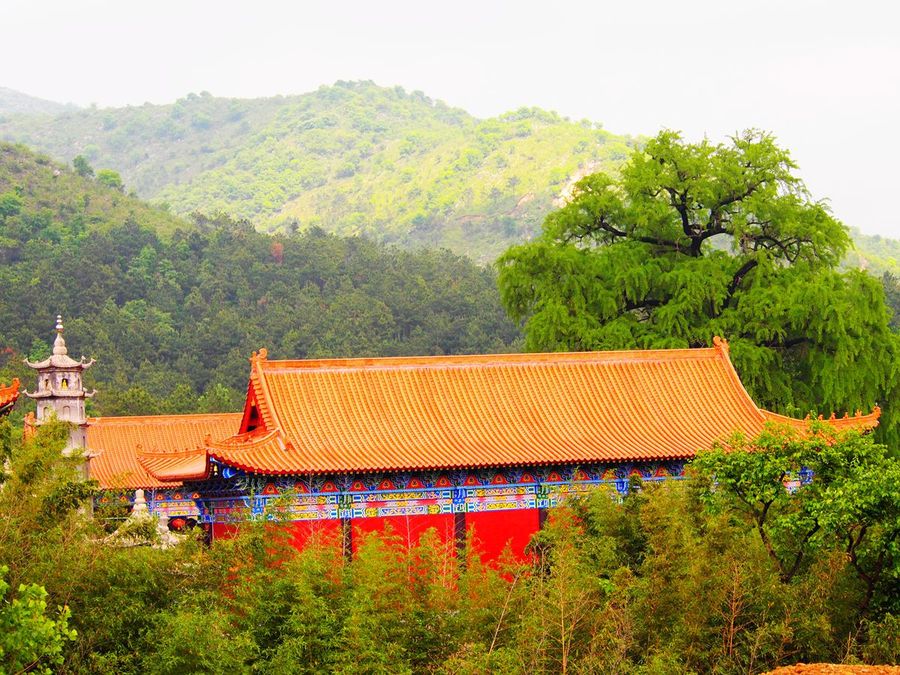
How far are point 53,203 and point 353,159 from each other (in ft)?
262

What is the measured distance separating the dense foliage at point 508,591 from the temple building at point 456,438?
322 centimetres

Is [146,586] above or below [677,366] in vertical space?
below

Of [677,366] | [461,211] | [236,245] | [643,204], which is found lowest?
[677,366]

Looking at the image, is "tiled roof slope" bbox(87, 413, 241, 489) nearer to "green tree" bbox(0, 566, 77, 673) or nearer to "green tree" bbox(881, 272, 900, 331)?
"green tree" bbox(0, 566, 77, 673)

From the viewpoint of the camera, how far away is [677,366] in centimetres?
2355

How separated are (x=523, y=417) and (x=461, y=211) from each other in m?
108

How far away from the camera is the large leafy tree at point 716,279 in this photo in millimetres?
30047

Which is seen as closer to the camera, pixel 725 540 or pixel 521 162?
pixel 725 540

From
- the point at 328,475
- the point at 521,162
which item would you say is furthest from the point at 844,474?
the point at 521,162

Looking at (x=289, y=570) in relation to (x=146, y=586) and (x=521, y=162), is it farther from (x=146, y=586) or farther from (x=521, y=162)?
(x=521, y=162)

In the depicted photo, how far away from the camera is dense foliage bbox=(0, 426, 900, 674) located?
567 inches

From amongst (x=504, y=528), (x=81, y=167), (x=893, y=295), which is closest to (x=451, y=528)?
(x=504, y=528)

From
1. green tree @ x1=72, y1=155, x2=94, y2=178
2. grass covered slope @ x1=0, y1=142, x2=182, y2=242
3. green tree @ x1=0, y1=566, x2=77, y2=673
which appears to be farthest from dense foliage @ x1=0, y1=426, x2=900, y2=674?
green tree @ x1=72, y1=155, x2=94, y2=178

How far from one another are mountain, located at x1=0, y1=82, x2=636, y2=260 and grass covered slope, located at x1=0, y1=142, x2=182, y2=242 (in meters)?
11.3
